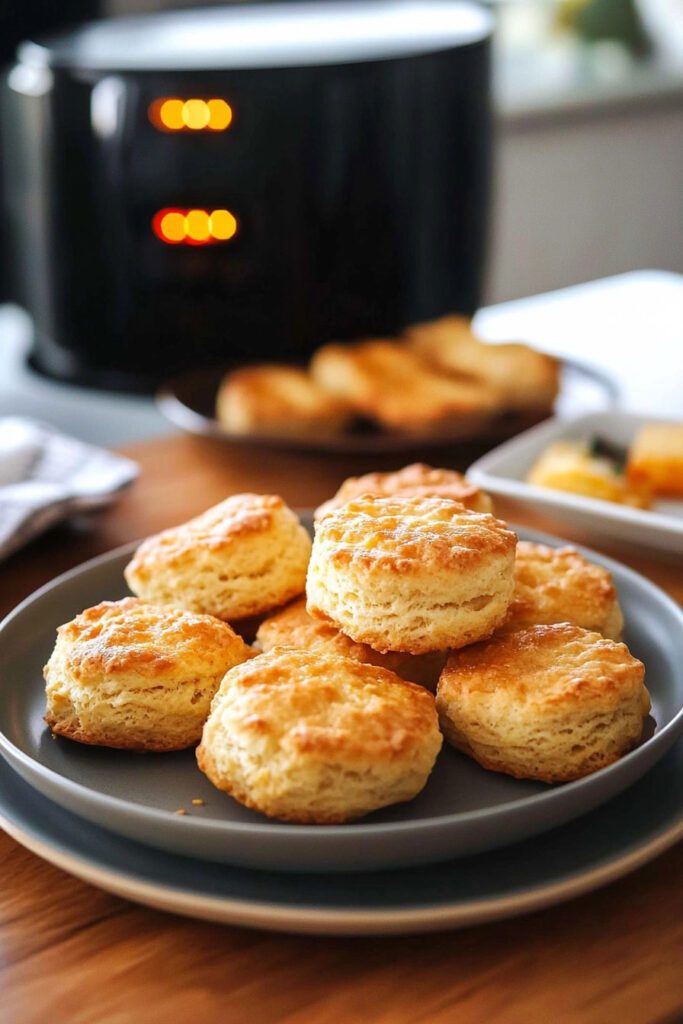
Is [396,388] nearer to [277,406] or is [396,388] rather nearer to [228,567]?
[277,406]

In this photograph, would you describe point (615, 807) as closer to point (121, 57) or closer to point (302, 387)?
point (302, 387)

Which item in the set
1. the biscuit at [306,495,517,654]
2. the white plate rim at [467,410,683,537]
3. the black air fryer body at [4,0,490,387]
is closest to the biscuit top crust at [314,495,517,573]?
the biscuit at [306,495,517,654]

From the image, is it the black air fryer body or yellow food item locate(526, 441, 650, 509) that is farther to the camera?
the black air fryer body

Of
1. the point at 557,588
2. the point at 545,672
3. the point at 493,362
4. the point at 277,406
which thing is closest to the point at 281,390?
the point at 277,406

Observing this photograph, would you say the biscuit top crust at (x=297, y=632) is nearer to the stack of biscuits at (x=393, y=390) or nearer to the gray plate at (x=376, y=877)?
the gray plate at (x=376, y=877)

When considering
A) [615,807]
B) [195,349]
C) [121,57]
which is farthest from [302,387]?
[615,807]

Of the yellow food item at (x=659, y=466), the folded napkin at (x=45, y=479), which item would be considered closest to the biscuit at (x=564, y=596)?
the yellow food item at (x=659, y=466)

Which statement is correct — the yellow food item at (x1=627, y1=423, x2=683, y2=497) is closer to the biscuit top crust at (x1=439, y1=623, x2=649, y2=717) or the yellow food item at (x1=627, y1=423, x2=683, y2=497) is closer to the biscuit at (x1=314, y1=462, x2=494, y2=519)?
the biscuit at (x1=314, y1=462, x2=494, y2=519)
